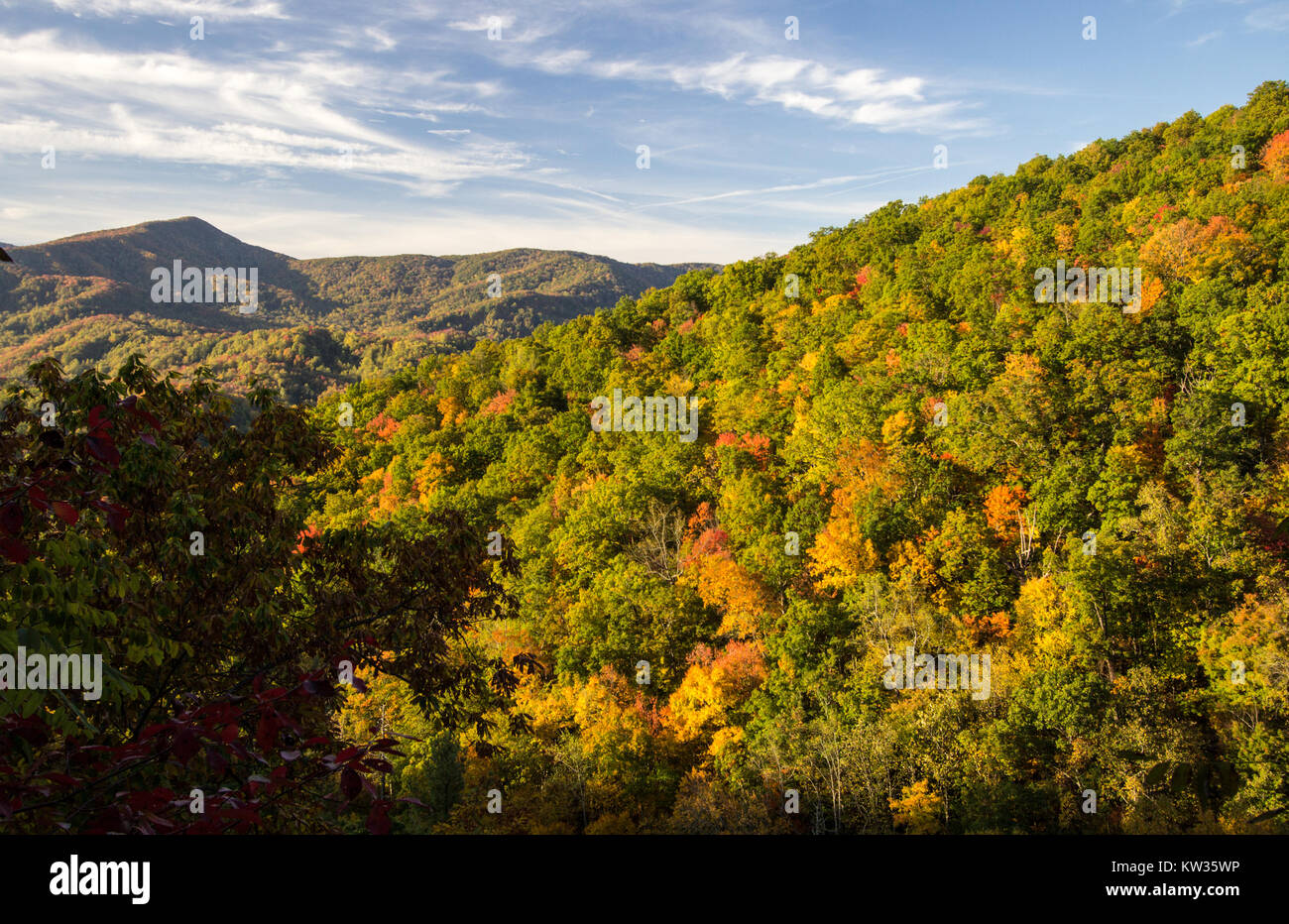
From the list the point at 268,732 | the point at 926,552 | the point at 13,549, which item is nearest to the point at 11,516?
the point at 13,549

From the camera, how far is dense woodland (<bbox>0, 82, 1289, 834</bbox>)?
19.3 feet

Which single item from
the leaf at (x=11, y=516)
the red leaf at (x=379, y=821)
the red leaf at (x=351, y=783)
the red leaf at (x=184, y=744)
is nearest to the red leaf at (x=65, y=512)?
the leaf at (x=11, y=516)

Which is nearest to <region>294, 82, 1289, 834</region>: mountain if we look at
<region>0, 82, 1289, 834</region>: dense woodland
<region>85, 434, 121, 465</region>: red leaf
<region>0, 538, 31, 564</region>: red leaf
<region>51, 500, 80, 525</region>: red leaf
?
<region>0, 82, 1289, 834</region>: dense woodland

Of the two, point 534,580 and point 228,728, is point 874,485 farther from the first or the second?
point 228,728

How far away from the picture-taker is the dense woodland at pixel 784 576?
5891 millimetres

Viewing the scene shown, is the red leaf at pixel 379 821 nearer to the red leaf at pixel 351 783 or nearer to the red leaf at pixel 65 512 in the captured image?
the red leaf at pixel 351 783

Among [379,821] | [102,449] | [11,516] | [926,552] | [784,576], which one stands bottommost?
[784,576]

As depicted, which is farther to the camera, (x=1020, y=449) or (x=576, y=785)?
(x=1020, y=449)

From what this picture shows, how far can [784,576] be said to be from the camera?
1502 inches

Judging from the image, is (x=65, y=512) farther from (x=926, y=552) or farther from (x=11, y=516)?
(x=926, y=552)

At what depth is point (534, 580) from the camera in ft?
135

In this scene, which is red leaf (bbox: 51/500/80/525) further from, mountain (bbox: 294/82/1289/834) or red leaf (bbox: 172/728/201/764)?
mountain (bbox: 294/82/1289/834)

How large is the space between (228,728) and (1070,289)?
58.8 meters
